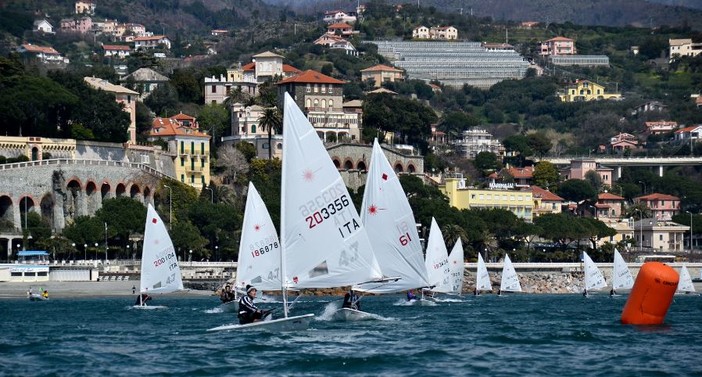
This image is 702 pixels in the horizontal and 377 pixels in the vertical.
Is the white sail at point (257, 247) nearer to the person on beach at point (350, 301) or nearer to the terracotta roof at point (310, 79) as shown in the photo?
the person on beach at point (350, 301)

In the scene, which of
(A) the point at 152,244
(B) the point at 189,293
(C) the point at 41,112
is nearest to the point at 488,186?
(C) the point at 41,112

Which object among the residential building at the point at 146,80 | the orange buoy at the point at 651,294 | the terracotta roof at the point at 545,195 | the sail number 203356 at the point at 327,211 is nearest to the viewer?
the sail number 203356 at the point at 327,211

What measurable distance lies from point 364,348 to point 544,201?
125378mm

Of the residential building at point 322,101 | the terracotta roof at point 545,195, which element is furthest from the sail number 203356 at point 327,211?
the terracotta roof at point 545,195

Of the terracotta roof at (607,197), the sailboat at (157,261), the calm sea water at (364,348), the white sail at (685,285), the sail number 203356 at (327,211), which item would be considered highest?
the terracotta roof at (607,197)

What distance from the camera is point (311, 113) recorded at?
166 metres

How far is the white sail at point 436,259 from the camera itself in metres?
85.5

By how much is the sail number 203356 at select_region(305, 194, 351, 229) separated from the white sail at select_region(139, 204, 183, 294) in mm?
27335

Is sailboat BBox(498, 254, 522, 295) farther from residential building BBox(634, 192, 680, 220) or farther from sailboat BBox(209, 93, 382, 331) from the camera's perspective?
residential building BBox(634, 192, 680, 220)

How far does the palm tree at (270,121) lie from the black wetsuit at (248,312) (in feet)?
309

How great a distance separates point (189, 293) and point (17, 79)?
114 feet

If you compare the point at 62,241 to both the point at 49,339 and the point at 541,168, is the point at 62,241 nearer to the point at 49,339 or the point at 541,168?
the point at 49,339

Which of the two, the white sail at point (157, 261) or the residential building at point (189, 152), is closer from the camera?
the white sail at point (157, 261)

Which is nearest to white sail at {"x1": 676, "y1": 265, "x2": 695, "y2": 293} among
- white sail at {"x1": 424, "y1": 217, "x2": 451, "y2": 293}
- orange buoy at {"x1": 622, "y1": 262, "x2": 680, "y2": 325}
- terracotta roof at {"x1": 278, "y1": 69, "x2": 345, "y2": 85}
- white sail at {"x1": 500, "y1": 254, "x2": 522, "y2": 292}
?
white sail at {"x1": 500, "y1": 254, "x2": 522, "y2": 292}
